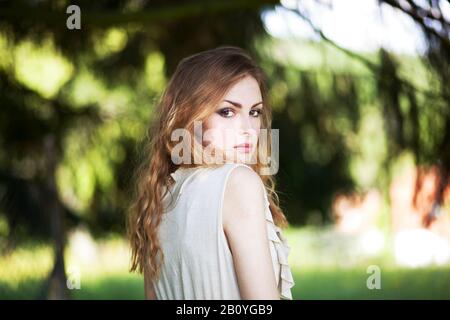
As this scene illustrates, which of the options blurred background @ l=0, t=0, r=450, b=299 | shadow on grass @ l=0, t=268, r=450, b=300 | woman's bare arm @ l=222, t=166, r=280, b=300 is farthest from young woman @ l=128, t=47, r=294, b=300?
shadow on grass @ l=0, t=268, r=450, b=300

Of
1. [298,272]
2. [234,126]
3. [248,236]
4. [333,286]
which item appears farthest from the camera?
[298,272]

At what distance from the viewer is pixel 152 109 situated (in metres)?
1.92

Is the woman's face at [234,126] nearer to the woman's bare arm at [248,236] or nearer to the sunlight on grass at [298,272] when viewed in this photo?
the woman's bare arm at [248,236]

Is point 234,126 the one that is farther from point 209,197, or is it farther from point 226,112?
point 209,197

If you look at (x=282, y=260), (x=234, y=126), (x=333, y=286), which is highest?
(x=234, y=126)

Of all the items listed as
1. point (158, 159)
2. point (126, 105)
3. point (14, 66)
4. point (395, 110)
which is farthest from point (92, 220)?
point (158, 159)

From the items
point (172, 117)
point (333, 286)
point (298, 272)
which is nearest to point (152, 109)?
point (172, 117)

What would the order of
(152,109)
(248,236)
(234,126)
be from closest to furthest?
(248,236) < (234,126) < (152,109)

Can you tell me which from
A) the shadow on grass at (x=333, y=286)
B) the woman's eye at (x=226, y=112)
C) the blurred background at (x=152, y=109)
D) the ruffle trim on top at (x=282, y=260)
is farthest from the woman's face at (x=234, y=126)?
the shadow on grass at (x=333, y=286)

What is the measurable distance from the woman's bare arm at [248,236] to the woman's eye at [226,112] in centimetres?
13

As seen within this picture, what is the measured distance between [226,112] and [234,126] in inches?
0.9

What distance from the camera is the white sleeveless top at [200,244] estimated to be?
3.21 ft

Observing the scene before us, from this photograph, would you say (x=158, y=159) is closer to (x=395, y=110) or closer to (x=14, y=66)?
(x=395, y=110)

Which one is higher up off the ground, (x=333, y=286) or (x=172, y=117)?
(x=172, y=117)
